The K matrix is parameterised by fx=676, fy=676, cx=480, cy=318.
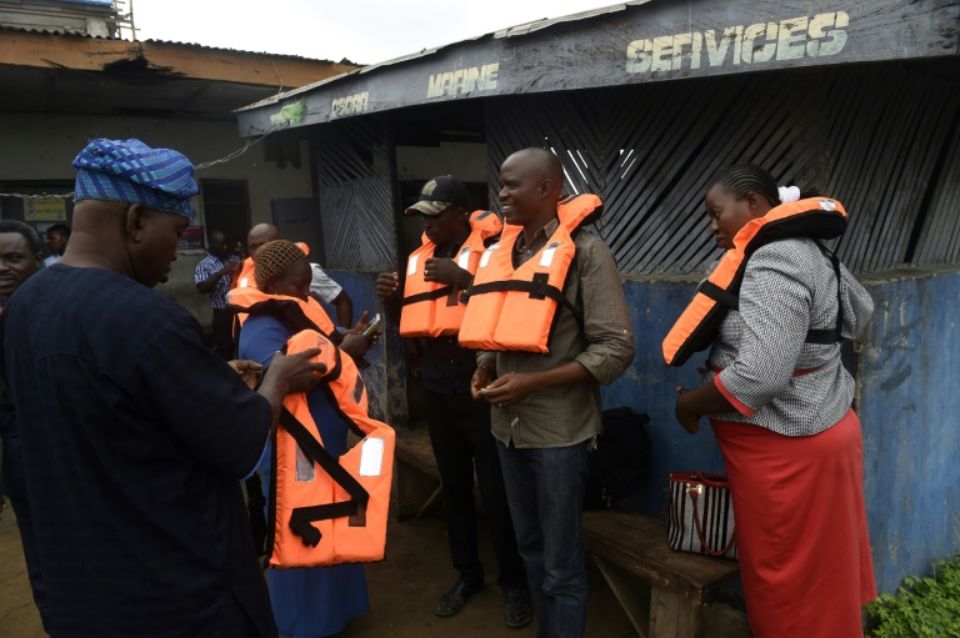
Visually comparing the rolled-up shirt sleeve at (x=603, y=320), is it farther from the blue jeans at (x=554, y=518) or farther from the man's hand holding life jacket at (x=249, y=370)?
the man's hand holding life jacket at (x=249, y=370)

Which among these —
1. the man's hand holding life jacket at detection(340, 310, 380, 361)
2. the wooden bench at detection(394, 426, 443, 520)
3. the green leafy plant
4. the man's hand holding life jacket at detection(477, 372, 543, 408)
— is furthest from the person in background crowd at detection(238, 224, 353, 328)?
the green leafy plant

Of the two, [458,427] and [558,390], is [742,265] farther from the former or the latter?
[458,427]

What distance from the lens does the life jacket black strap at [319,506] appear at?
2.44 meters

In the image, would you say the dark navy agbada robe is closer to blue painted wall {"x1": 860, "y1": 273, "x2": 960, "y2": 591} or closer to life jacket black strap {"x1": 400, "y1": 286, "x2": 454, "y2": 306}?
life jacket black strap {"x1": 400, "y1": 286, "x2": 454, "y2": 306}

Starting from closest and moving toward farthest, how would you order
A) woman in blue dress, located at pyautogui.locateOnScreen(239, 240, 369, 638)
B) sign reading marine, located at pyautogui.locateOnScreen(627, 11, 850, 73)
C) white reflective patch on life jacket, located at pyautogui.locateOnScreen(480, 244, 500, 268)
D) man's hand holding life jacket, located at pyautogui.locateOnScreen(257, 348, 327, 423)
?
man's hand holding life jacket, located at pyautogui.locateOnScreen(257, 348, 327, 423) < sign reading marine, located at pyautogui.locateOnScreen(627, 11, 850, 73) < woman in blue dress, located at pyautogui.locateOnScreen(239, 240, 369, 638) < white reflective patch on life jacket, located at pyautogui.locateOnScreen(480, 244, 500, 268)

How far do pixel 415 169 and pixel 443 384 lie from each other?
6.46 m

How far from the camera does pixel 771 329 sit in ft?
6.97

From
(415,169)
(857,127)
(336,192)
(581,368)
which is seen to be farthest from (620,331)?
(415,169)

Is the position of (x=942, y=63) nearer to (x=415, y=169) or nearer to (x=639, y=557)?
(x=639, y=557)

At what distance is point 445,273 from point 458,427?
785 mm

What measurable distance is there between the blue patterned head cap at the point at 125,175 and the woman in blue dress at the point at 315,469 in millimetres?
1114

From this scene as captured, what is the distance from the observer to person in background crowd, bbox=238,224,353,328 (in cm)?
451

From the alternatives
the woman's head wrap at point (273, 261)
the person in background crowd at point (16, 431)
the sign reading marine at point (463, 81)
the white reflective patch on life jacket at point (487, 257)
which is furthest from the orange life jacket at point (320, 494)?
the sign reading marine at point (463, 81)

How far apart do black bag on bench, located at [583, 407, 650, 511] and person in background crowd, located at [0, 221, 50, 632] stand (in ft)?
7.75
